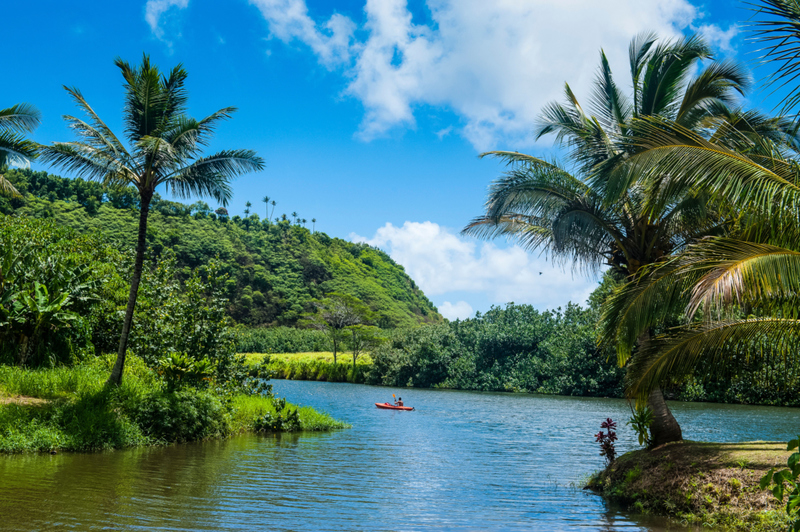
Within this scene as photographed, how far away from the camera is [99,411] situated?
14.3m

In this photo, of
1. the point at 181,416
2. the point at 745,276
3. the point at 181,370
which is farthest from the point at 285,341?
the point at 745,276

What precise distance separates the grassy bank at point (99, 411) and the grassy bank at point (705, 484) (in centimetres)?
1148

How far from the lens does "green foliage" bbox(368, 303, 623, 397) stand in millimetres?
46375

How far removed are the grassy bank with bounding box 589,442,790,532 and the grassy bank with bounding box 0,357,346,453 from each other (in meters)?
11.5

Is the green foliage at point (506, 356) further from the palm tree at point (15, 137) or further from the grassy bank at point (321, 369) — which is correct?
the palm tree at point (15, 137)

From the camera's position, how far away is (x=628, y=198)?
11906mm

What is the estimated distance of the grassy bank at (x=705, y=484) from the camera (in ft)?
27.6

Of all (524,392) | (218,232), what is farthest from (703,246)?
(218,232)

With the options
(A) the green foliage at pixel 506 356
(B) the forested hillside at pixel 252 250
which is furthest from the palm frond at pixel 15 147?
(B) the forested hillside at pixel 252 250

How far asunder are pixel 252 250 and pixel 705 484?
107 metres

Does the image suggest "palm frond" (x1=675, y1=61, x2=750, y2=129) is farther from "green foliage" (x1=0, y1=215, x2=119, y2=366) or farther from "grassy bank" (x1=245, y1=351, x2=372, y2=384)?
"grassy bank" (x1=245, y1=351, x2=372, y2=384)

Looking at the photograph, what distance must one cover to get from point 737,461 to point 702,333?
227 centimetres

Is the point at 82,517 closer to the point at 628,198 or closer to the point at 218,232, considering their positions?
the point at 628,198

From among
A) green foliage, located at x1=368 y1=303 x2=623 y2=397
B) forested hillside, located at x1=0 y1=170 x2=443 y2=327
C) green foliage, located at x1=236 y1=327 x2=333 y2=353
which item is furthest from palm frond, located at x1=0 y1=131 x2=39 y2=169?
green foliage, located at x1=236 y1=327 x2=333 y2=353
